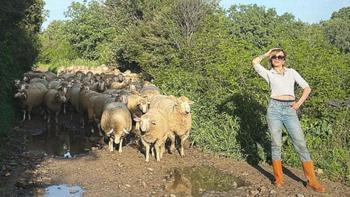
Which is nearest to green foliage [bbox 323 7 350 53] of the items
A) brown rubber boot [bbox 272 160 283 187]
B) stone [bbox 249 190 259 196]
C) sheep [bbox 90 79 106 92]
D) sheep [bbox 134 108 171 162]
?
sheep [bbox 90 79 106 92]

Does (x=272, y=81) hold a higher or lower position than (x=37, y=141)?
higher

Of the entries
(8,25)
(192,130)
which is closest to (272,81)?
(192,130)

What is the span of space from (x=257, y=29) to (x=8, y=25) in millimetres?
28907

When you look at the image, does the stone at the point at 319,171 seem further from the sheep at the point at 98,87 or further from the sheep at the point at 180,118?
the sheep at the point at 98,87

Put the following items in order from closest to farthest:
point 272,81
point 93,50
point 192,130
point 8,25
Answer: point 272,81 → point 192,130 → point 8,25 → point 93,50

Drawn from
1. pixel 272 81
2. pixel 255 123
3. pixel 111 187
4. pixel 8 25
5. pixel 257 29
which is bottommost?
pixel 111 187

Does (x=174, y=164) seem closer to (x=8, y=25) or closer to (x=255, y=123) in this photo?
(x=255, y=123)

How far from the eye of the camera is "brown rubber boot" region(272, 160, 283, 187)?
852 centimetres

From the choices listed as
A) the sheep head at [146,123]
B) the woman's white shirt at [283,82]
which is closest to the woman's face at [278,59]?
the woman's white shirt at [283,82]

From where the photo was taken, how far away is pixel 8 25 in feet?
59.2

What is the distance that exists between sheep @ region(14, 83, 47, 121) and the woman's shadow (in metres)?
8.69

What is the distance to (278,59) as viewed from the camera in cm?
826

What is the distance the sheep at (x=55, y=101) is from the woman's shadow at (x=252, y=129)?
770 centimetres

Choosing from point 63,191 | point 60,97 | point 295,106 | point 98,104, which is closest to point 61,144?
point 98,104
